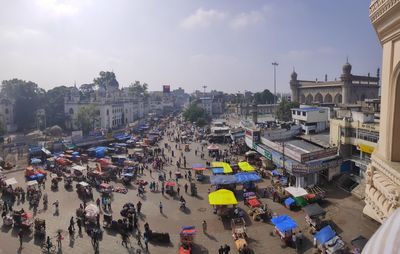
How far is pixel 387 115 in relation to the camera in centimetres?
726

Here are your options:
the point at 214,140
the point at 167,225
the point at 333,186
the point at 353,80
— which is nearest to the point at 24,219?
the point at 167,225

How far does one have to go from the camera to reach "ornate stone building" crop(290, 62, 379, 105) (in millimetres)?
64688

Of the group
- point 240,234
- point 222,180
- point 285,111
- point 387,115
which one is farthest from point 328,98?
point 387,115

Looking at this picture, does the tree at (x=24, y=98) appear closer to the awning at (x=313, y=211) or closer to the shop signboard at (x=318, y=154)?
the shop signboard at (x=318, y=154)

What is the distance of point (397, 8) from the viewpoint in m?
5.98

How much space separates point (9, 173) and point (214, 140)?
31856mm

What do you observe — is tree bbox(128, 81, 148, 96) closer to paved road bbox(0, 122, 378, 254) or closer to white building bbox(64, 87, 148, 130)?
white building bbox(64, 87, 148, 130)

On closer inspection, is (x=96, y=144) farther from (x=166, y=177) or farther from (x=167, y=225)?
(x=167, y=225)

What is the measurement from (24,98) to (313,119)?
65.7 meters

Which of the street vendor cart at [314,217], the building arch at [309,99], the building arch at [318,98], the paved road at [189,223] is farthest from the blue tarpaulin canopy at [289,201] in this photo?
the building arch at [309,99]

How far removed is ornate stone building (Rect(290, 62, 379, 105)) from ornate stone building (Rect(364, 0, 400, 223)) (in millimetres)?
62323

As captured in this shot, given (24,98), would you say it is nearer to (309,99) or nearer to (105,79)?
(105,79)

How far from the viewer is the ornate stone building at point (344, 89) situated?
212ft

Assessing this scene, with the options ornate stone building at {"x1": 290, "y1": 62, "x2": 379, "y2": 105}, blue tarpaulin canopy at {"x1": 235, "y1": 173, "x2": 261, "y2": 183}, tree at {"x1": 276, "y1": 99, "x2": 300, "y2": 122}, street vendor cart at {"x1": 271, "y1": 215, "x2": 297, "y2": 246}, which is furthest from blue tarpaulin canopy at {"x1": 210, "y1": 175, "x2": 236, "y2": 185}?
ornate stone building at {"x1": 290, "y1": 62, "x2": 379, "y2": 105}
